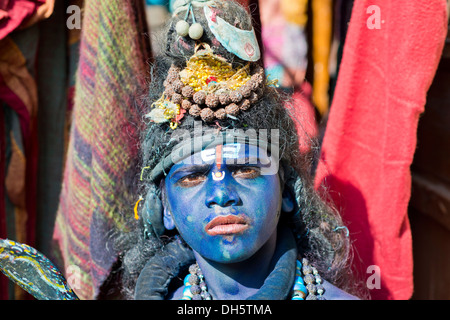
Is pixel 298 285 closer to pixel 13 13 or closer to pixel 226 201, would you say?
pixel 226 201

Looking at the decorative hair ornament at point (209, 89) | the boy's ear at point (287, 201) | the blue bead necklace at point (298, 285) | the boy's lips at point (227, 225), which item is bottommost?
the blue bead necklace at point (298, 285)

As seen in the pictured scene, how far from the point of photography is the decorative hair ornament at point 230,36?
1.18 m

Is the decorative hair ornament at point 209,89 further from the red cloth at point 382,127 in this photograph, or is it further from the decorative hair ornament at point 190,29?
the red cloth at point 382,127

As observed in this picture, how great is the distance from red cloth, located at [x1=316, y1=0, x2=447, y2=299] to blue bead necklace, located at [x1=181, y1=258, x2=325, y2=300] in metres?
0.33

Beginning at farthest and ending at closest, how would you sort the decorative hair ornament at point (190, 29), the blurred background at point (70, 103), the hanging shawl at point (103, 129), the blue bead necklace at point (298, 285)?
the blurred background at point (70, 103), the hanging shawl at point (103, 129), the blue bead necklace at point (298, 285), the decorative hair ornament at point (190, 29)

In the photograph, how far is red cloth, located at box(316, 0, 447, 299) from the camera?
1.42 meters

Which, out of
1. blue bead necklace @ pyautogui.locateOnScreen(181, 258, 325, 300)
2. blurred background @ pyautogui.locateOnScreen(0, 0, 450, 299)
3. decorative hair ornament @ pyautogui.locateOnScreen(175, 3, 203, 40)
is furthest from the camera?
blurred background @ pyautogui.locateOnScreen(0, 0, 450, 299)

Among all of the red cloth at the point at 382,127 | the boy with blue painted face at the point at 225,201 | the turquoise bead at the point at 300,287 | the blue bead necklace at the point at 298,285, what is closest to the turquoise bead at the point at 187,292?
the blue bead necklace at the point at 298,285

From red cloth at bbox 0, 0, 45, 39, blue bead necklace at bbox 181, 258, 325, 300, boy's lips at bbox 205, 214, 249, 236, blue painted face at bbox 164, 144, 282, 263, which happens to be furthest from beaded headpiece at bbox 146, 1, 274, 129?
red cloth at bbox 0, 0, 45, 39

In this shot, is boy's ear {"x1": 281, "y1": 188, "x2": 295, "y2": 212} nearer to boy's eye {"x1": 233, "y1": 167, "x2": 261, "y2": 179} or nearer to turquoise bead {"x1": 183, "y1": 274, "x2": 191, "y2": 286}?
boy's eye {"x1": 233, "y1": 167, "x2": 261, "y2": 179}

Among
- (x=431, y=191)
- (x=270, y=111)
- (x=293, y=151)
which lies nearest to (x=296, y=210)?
(x=293, y=151)

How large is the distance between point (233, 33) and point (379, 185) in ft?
2.30

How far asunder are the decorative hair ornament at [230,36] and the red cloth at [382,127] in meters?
0.45

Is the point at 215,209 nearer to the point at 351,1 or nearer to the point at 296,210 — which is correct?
the point at 296,210
